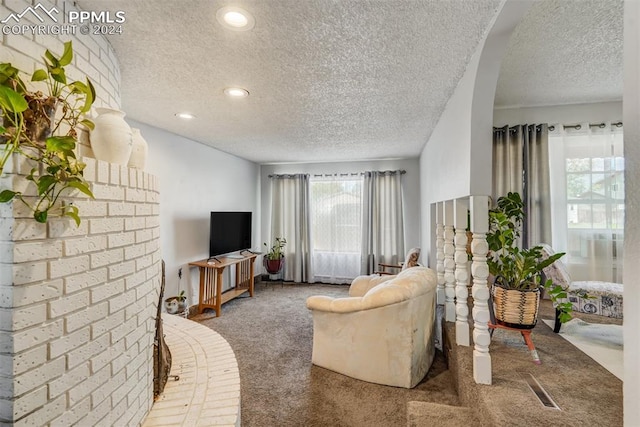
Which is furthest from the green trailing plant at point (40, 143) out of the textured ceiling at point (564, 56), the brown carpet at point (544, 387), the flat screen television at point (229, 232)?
the flat screen television at point (229, 232)

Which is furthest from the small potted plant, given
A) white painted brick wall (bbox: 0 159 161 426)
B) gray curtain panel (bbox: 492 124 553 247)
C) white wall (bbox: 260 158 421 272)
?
gray curtain panel (bbox: 492 124 553 247)

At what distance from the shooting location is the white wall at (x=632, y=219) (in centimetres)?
58

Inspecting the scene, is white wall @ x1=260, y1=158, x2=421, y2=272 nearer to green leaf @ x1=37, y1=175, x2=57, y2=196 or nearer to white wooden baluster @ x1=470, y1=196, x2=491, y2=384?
white wooden baluster @ x1=470, y1=196, x2=491, y2=384

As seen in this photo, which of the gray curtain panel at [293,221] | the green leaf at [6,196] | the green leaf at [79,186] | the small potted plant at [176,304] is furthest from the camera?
the gray curtain panel at [293,221]

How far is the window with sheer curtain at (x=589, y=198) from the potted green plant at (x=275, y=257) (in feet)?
13.4

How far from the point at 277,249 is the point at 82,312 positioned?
4.53 metres

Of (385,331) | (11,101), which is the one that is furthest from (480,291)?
(11,101)

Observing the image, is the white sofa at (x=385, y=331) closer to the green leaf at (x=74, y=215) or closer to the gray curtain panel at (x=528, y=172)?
the gray curtain panel at (x=528, y=172)

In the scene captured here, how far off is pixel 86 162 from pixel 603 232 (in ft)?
13.6

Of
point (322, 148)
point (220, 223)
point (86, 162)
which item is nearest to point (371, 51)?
point (86, 162)

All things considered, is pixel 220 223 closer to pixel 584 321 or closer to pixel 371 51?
pixel 371 51

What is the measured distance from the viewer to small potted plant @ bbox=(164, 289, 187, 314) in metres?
3.32

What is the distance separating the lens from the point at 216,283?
3941mm

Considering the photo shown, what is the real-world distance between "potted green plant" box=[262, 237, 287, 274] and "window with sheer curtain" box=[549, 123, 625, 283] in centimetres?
408
